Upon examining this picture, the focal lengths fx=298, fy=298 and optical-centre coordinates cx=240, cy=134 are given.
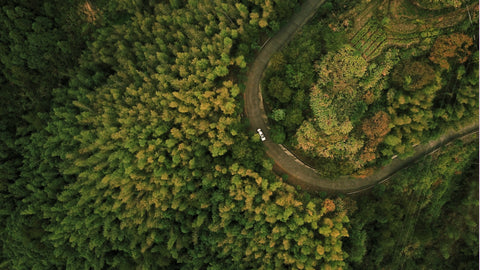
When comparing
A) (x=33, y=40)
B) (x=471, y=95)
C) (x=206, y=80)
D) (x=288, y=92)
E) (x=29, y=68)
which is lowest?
(x=471, y=95)

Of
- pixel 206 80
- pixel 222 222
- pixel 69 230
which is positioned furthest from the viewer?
pixel 69 230

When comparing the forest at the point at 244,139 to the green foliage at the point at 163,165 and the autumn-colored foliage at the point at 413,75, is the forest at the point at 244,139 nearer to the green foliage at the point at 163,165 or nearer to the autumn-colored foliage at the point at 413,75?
the autumn-colored foliage at the point at 413,75

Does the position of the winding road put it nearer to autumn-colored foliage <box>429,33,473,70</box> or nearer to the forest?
the forest

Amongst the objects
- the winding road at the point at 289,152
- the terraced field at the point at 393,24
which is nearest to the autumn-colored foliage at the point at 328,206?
the winding road at the point at 289,152

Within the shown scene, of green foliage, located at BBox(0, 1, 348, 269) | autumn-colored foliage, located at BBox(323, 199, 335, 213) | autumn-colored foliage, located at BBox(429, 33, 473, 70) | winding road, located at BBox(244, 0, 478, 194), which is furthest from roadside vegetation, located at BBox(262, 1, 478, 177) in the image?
autumn-colored foliage, located at BBox(323, 199, 335, 213)

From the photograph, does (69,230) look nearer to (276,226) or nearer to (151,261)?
(151,261)

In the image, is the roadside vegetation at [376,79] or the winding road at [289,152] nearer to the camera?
the roadside vegetation at [376,79]

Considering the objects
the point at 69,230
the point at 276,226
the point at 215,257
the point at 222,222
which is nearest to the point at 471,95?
the point at 276,226
